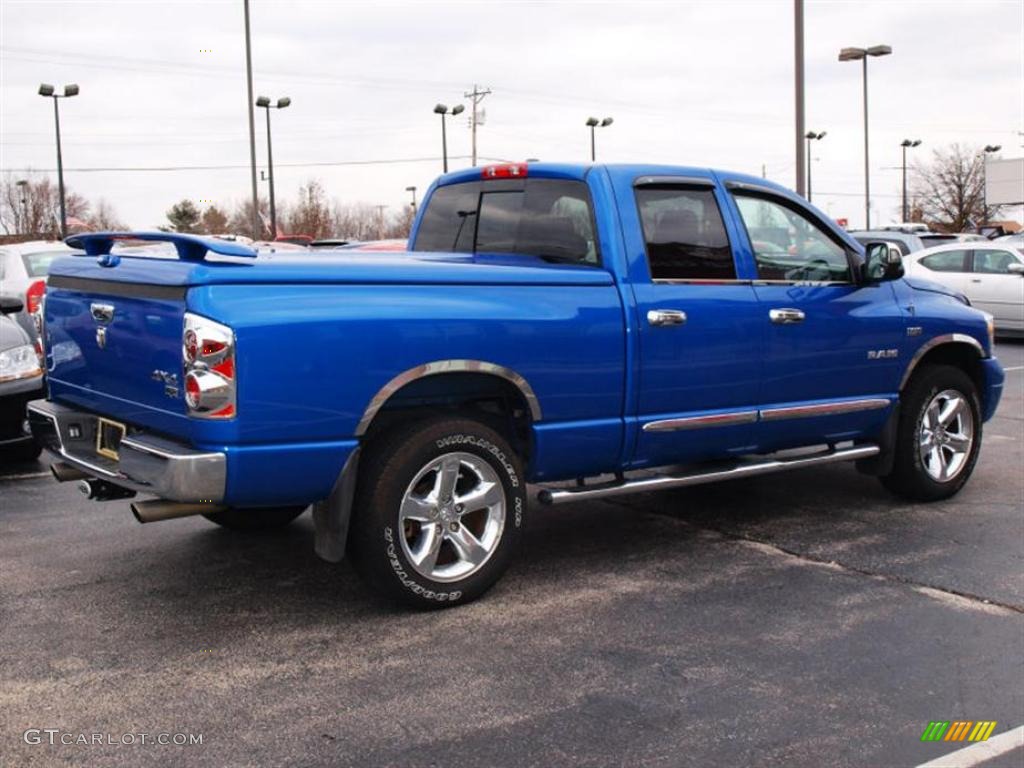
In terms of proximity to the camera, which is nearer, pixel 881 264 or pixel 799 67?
pixel 881 264

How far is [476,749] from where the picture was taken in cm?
350

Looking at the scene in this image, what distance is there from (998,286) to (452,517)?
15454 mm

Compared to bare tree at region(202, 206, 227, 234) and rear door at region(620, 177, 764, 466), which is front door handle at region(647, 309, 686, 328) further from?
bare tree at region(202, 206, 227, 234)

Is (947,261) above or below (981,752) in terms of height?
above

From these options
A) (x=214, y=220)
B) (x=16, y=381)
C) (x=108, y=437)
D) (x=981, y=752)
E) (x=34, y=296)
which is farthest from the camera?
(x=214, y=220)

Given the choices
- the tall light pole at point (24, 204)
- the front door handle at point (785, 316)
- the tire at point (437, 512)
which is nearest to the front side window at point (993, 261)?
the front door handle at point (785, 316)

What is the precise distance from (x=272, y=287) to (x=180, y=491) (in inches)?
32.6

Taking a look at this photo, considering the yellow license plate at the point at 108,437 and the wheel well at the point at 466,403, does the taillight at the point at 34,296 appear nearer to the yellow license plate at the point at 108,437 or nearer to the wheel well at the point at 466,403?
the yellow license plate at the point at 108,437

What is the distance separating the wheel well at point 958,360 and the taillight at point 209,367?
420 centimetres

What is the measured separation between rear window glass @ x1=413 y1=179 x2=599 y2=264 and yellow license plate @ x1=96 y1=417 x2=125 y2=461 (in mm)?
2152

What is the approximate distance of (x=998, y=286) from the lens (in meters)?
17.8

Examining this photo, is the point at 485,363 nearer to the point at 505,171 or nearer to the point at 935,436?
the point at 505,171

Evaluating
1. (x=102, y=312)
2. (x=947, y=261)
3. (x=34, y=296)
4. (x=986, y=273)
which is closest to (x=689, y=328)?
(x=102, y=312)

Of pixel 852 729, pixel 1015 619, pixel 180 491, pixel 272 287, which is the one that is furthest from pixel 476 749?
pixel 1015 619
